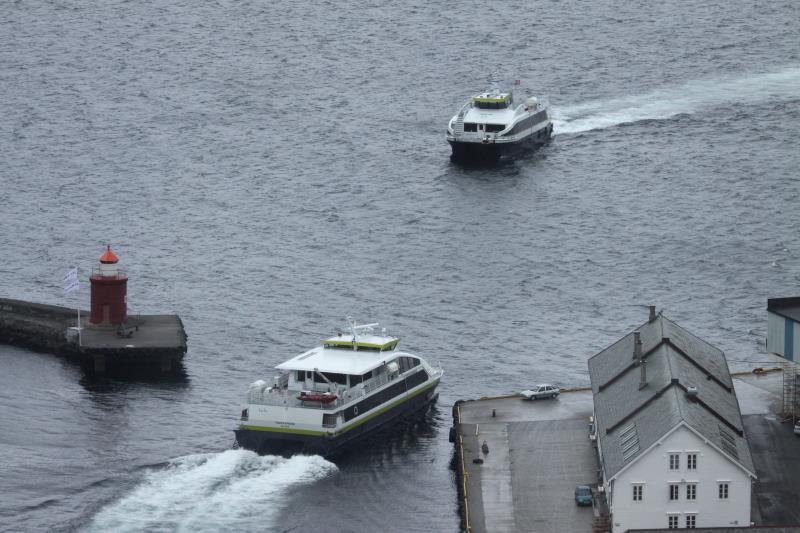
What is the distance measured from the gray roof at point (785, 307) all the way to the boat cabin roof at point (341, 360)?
76.7ft

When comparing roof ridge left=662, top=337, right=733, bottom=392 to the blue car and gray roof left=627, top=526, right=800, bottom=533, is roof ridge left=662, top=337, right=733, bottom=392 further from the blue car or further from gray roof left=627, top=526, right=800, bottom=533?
gray roof left=627, top=526, right=800, bottom=533

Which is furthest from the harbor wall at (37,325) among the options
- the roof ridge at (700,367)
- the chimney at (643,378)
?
the chimney at (643,378)

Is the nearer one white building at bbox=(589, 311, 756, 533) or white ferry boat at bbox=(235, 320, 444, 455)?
white building at bbox=(589, 311, 756, 533)

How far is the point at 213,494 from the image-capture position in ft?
331

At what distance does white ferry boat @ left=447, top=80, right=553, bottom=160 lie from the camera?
18238 cm

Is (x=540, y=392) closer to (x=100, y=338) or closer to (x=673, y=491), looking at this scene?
(x=673, y=491)

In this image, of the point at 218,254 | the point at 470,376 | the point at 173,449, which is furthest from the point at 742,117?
the point at 173,449

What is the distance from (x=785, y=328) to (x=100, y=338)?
161 feet

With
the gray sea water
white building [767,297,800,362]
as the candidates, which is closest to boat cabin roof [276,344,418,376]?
the gray sea water

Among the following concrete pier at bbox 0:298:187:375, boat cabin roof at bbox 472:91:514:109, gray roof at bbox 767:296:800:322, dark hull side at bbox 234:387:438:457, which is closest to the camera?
dark hull side at bbox 234:387:438:457

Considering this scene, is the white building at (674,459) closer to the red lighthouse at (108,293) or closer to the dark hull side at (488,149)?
the red lighthouse at (108,293)

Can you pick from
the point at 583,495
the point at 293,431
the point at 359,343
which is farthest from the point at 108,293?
the point at 583,495

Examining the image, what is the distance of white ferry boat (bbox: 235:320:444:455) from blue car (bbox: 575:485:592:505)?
1715 centimetres

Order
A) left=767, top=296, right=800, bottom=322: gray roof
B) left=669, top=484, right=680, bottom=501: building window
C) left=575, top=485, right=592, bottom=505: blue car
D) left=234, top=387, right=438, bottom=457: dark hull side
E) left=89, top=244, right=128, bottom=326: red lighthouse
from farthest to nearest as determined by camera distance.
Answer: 1. left=89, top=244, right=128, bottom=326: red lighthouse
2. left=767, top=296, right=800, bottom=322: gray roof
3. left=234, top=387, right=438, bottom=457: dark hull side
4. left=575, top=485, right=592, bottom=505: blue car
5. left=669, top=484, right=680, bottom=501: building window
